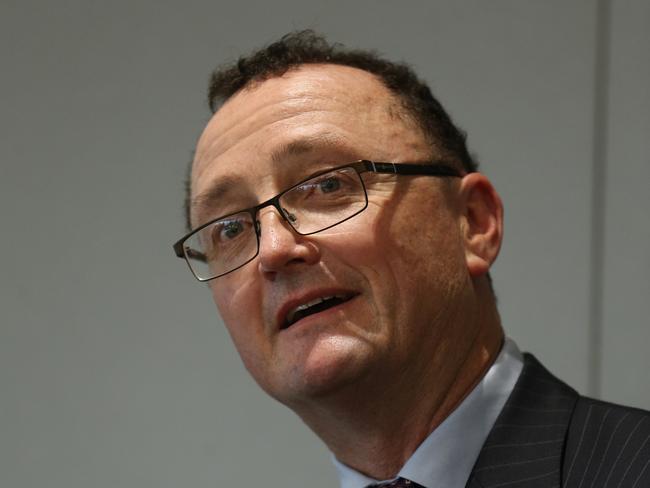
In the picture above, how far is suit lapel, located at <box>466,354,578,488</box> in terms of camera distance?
122cm

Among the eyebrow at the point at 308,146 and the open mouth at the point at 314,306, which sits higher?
the eyebrow at the point at 308,146

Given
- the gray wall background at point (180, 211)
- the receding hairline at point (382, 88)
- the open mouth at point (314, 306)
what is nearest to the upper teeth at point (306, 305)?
the open mouth at point (314, 306)

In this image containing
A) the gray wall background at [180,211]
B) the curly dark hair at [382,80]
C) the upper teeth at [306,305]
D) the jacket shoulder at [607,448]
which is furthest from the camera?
the gray wall background at [180,211]

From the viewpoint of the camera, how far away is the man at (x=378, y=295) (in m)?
1.25

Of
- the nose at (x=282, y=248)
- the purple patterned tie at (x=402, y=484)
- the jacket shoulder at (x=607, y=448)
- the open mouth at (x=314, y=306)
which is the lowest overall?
the jacket shoulder at (x=607, y=448)

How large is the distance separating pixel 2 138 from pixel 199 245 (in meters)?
0.91

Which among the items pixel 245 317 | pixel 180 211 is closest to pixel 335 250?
pixel 245 317

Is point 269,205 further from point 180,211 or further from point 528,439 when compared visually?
point 180,211

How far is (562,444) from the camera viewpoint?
1.24 m

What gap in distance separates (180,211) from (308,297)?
1.01 m

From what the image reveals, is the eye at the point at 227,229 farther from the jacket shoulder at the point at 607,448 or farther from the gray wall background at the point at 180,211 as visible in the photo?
the gray wall background at the point at 180,211

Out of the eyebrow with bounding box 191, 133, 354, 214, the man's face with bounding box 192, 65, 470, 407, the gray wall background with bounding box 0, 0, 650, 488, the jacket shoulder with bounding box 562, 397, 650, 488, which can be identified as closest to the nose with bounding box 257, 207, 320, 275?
the man's face with bounding box 192, 65, 470, 407

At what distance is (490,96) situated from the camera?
2.13 metres

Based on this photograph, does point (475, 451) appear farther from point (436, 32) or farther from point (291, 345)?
point (436, 32)
